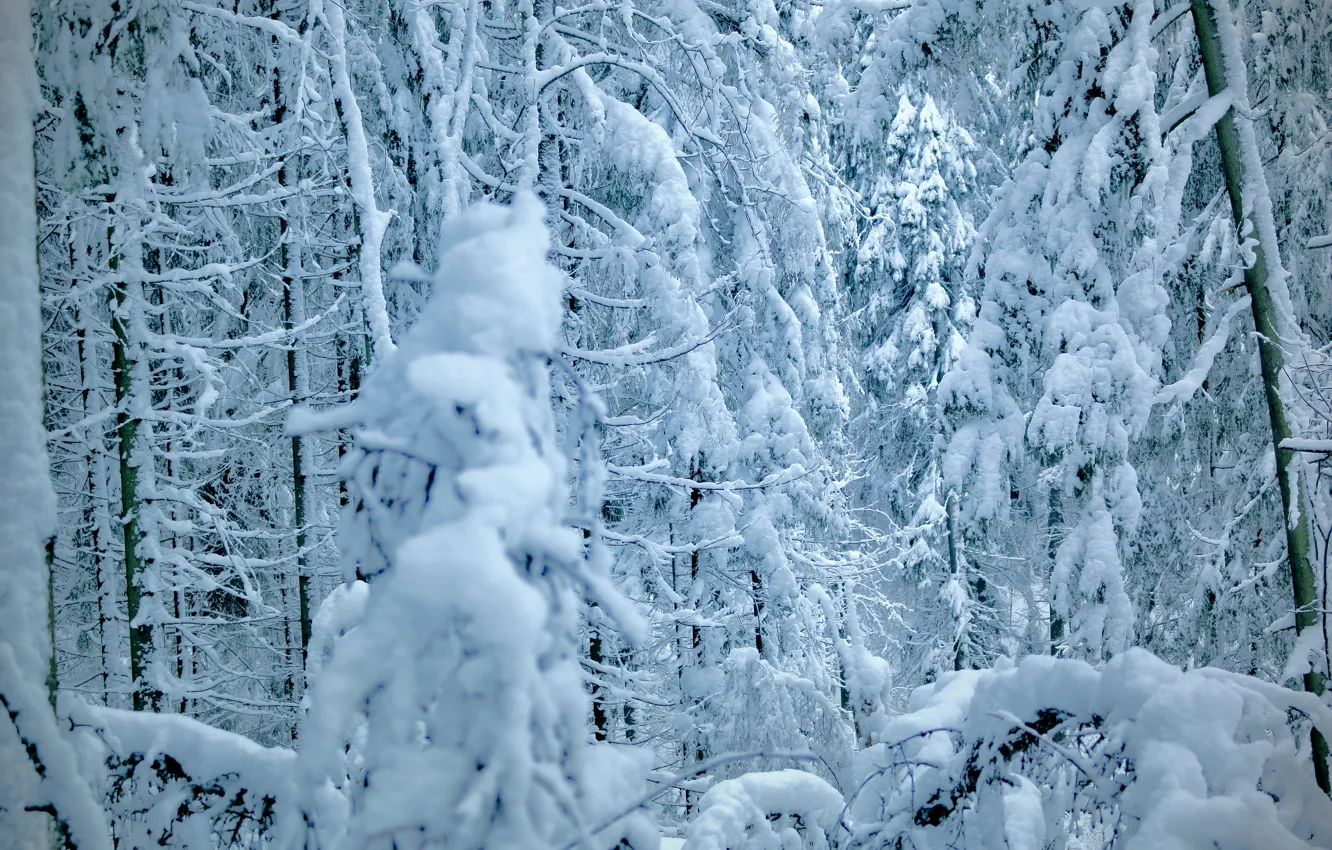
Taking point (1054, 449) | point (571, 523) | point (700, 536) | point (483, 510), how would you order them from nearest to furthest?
1. point (483, 510)
2. point (571, 523)
3. point (1054, 449)
4. point (700, 536)

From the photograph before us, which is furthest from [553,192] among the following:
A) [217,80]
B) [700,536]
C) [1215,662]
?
[1215,662]

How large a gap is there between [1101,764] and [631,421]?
4622 millimetres

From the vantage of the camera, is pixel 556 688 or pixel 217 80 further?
pixel 217 80

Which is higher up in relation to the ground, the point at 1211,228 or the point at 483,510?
the point at 1211,228

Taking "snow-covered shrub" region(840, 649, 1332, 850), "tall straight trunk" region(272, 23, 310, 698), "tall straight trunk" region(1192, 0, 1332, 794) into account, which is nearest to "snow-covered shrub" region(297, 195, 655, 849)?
"snow-covered shrub" region(840, 649, 1332, 850)

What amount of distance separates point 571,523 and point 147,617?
7671mm

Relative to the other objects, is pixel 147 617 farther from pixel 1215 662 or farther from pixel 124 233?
pixel 1215 662

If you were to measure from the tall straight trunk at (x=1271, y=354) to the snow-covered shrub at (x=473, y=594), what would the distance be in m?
6.43

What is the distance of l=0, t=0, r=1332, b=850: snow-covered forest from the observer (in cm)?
163

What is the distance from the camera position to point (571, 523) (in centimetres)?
180

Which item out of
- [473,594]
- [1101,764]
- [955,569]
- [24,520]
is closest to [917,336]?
[955,569]

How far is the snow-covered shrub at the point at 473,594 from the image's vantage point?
1.41m

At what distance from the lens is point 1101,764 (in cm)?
241

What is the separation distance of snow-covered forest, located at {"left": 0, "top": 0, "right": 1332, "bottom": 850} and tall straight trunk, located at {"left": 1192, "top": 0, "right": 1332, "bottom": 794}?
0.13ft
